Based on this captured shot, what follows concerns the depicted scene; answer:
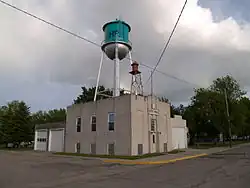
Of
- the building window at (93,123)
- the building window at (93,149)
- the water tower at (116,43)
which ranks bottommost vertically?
the building window at (93,149)

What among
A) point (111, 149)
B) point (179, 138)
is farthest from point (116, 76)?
point (179, 138)

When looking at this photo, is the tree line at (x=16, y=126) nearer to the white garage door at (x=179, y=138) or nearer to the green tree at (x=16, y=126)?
the green tree at (x=16, y=126)

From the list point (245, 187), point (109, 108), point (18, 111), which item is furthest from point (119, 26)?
point (18, 111)

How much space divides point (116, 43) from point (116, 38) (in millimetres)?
482

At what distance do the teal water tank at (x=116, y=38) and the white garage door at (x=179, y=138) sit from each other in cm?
1277

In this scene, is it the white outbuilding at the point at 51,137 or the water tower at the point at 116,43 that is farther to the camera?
the white outbuilding at the point at 51,137

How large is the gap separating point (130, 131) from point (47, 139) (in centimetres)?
1508

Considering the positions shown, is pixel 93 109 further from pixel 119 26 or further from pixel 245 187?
pixel 245 187

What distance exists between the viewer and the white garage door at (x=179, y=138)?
106 feet

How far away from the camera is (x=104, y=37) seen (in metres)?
26.7

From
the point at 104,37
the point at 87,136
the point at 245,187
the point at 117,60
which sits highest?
the point at 104,37

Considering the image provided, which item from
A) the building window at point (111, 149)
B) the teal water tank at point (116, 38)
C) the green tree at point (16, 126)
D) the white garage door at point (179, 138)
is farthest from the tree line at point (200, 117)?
the building window at point (111, 149)

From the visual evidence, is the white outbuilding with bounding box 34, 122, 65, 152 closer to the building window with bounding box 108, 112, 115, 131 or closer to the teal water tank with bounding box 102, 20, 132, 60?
the building window with bounding box 108, 112, 115, 131

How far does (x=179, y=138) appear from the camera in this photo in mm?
33688
